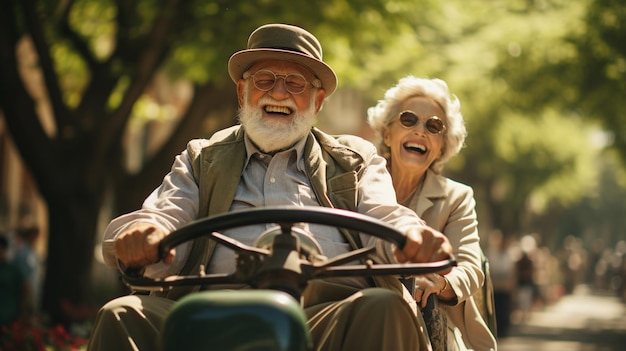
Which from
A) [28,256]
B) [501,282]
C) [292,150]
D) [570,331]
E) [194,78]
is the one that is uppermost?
[194,78]

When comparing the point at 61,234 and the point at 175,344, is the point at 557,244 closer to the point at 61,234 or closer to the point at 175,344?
the point at 61,234

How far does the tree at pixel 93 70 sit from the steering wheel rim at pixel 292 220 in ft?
34.0

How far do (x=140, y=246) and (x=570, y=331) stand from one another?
69.0 feet

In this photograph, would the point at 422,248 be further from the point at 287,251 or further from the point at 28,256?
the point at 28,256

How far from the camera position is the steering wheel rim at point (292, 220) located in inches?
144

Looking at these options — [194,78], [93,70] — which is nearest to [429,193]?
[93,70]

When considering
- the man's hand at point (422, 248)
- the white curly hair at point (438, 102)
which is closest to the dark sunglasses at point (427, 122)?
the white curly hair at point (438, 102)

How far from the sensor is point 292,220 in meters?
3.66

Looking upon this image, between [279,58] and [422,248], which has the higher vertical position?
[279,58]

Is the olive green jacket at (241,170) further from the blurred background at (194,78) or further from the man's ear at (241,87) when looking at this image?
the blurred background at (194,78)

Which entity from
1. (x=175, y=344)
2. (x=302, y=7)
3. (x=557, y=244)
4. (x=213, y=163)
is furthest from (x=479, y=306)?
(x=557, y=244)

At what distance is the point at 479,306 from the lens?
6.47 metres

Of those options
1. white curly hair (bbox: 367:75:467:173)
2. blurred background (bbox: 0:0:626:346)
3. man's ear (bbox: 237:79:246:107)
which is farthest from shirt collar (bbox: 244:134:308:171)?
blurred background (bbox: 0:0:626:346)

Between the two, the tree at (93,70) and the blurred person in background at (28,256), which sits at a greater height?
the tree at (93,70)
